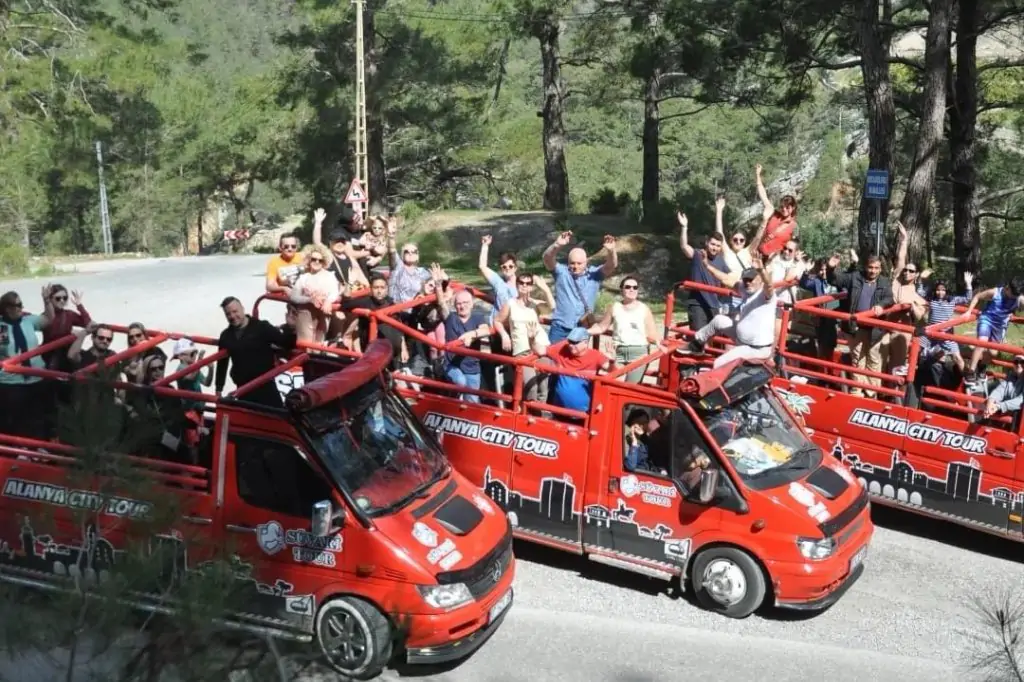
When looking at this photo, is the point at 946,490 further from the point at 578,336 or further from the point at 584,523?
the point at 578,336

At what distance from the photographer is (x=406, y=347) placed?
1072 centimetres

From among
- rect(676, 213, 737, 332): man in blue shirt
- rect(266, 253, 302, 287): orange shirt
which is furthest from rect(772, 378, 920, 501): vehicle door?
rect(266, 253, 302, 287): orange shirt

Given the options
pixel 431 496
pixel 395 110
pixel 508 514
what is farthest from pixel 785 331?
pixel 395 110

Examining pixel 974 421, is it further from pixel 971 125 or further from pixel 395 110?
pixel 395 110

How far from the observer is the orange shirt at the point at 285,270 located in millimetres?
11258

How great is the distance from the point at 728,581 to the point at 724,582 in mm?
37

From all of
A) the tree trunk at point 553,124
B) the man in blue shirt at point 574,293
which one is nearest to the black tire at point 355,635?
the man in blue shirt at point 574,293

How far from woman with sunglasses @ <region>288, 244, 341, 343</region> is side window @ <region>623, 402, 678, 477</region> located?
3.37m

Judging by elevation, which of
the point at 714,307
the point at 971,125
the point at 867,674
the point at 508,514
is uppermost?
the point at 971,125

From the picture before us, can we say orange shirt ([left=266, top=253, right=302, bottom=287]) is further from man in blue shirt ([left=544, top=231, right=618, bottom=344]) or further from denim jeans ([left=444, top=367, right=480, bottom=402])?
man in blue shirt ([left=544, top=231, right=618, bottom=344])

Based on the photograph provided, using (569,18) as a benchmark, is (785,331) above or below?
below

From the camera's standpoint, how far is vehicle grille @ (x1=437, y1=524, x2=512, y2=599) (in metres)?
7.15

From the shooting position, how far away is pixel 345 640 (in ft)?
23.4

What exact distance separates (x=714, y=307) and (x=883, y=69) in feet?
26.1
